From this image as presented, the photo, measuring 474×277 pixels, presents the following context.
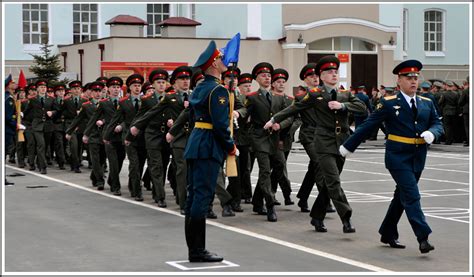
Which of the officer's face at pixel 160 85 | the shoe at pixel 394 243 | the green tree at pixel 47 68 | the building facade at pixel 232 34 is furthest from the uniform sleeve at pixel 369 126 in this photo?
the building facade at pixel 232 34

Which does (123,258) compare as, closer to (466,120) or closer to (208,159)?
(208,159)

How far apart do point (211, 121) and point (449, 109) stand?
22993 millimetres

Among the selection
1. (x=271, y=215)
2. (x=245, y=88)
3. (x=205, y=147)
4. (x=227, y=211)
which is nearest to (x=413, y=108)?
(x=205, y=147)

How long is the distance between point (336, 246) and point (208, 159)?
5.84 ft

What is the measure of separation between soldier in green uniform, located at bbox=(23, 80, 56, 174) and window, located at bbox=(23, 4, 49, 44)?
72.6 ft

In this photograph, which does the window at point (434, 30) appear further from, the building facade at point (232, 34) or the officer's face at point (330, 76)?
the officer's face at point (330, 76)

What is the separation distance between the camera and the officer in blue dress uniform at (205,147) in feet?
34.0

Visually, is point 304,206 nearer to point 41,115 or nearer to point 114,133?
point 114,133

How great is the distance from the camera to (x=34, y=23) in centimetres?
4609

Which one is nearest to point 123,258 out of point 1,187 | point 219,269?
point 219,269

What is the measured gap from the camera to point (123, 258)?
34.4 feet

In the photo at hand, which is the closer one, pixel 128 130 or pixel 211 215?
pixel 211 215

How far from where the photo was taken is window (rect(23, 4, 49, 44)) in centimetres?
4578

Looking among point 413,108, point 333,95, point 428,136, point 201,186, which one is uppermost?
point 333,95
